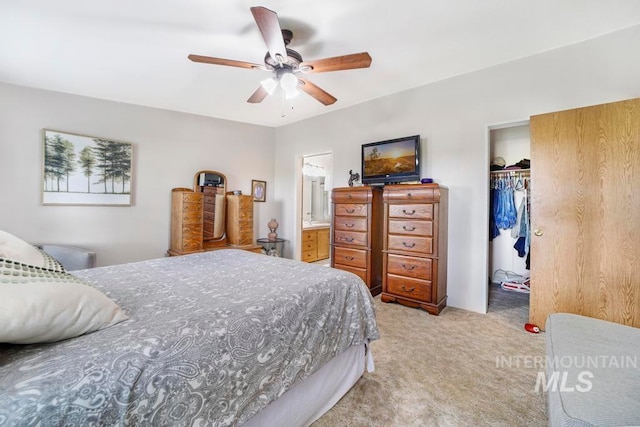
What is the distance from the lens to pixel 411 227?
9.85 feet

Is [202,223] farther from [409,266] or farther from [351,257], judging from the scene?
[409,266]

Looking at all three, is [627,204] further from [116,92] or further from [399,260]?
[116,92]

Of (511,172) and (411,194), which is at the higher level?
(511,172)

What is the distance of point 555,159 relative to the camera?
2.41 meters

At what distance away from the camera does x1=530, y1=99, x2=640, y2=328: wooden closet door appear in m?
2.12

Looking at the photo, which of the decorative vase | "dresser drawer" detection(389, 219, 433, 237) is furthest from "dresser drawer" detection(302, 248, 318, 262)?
"dresser drawer" detection(389, 219, 433, 237)

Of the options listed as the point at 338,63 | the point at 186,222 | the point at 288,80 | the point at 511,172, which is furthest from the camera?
the point at 186,222

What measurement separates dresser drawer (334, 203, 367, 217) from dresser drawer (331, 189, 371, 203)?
0.05 meters

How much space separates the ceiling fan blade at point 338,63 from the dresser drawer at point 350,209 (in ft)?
5.61

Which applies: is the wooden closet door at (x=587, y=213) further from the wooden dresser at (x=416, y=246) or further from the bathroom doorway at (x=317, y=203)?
the bathroom doorway at (x=317, y=203)

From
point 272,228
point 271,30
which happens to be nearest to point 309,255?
point 272,228

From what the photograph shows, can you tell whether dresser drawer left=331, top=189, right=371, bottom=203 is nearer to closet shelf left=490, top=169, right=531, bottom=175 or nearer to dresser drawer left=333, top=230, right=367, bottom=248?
dresser drawer left=333, top=230, right=367, bottom=248

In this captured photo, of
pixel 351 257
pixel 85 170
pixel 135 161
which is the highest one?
pixel 135 161

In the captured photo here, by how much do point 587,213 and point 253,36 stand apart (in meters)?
3.10
